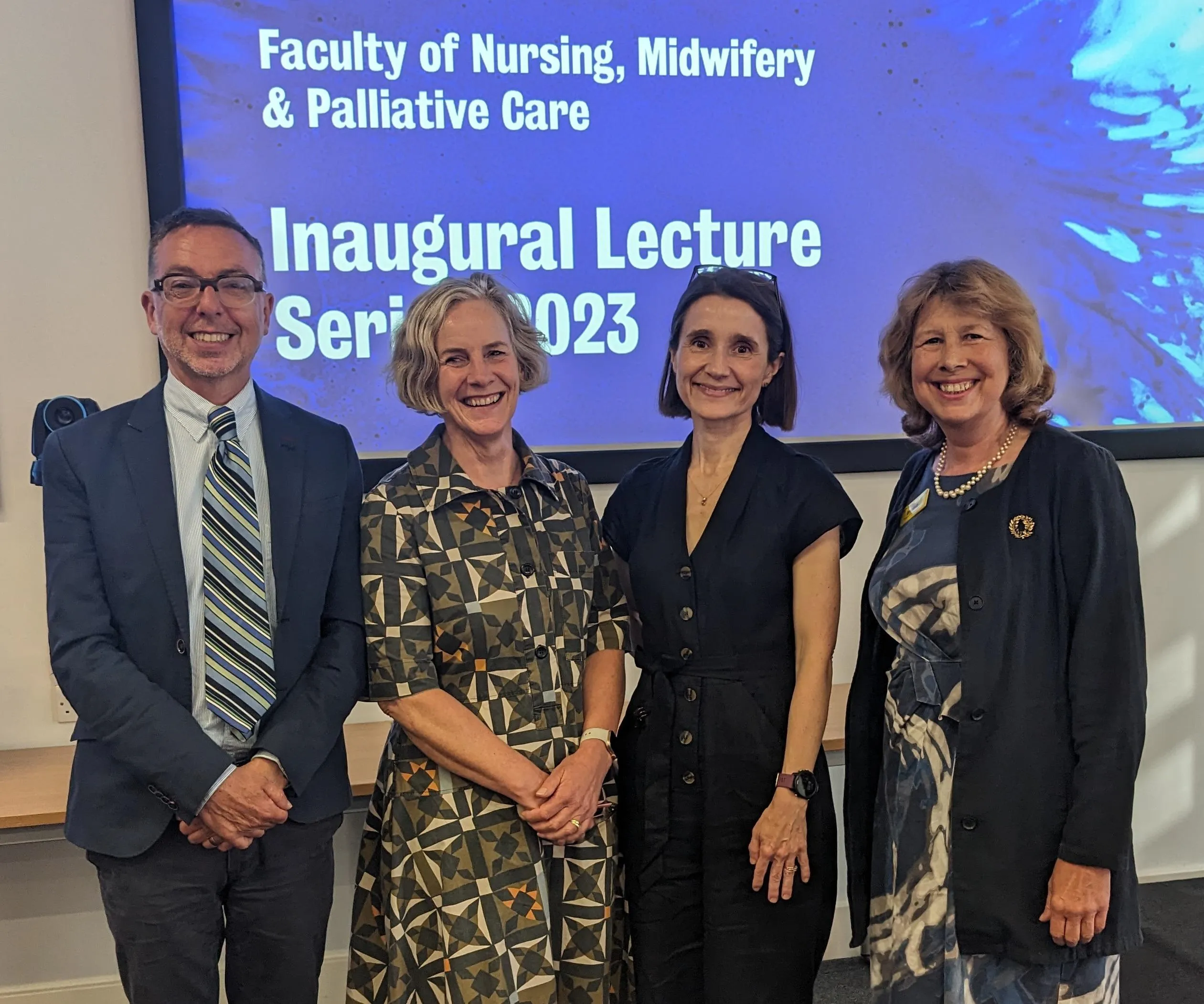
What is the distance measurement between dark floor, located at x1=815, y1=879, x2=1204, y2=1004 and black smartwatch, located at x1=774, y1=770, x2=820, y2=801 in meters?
1.33

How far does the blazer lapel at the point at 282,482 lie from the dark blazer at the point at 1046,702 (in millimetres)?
1154

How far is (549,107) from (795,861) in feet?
6.85

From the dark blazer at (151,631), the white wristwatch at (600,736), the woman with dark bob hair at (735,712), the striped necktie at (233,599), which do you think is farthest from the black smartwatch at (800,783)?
the striped necktie at (233,599)

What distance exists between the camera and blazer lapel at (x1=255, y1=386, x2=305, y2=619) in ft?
5.55

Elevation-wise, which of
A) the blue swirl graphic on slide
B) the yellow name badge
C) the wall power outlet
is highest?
the blue swirl graphic on slide

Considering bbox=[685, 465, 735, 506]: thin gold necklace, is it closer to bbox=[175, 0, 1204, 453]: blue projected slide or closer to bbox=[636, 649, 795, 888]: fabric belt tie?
bbox=[636, 649, 795, 888]: fabric belt tie

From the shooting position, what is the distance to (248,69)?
258 cm

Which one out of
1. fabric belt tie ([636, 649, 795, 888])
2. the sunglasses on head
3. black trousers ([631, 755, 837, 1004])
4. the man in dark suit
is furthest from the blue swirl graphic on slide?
the man in dark suit

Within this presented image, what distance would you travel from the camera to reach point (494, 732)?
1.69 meters

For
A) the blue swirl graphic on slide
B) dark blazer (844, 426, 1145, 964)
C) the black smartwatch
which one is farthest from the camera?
the blue swirl graphic on slide

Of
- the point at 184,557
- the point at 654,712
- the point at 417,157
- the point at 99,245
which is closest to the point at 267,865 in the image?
the point at 184,557

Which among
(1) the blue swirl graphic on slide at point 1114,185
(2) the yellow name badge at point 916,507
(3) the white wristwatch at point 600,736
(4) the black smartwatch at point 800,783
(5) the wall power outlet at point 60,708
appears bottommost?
(5) the wall power outlet at point 60,708

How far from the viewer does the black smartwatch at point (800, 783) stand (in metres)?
1.74

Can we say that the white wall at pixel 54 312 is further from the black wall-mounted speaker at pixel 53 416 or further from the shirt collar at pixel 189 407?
the shirt collar at pixel 189 407
